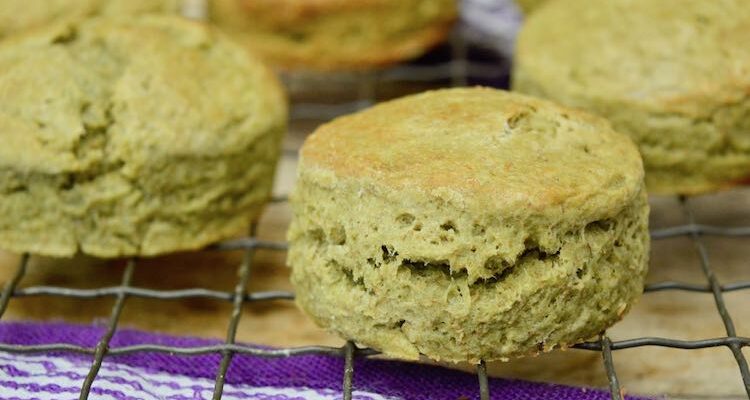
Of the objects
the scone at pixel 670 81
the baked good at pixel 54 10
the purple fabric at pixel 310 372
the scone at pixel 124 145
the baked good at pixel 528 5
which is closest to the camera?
the purple fabric at pixel 310 372

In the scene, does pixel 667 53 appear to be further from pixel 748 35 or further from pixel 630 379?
pixel 630 379

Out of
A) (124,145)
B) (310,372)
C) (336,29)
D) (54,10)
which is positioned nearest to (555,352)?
(310,372)

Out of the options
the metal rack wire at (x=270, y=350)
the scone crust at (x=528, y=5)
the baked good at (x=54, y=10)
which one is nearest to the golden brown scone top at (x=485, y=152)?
the metal rack wire at (x=270, y=350)

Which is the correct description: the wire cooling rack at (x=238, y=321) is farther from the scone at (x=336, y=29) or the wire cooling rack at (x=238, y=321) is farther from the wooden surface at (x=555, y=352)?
the scone at (x=336, y=29)

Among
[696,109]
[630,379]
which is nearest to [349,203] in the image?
[630,379]

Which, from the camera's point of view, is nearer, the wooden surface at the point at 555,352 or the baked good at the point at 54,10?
the wooden surface at the point at 555,352
